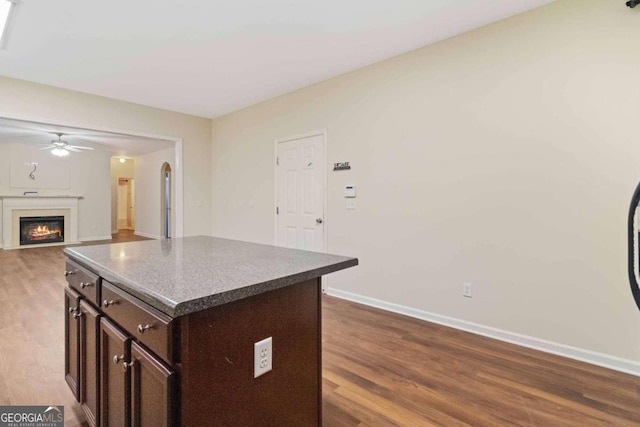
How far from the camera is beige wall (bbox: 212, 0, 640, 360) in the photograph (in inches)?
89.1

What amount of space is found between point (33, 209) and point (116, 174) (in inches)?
132

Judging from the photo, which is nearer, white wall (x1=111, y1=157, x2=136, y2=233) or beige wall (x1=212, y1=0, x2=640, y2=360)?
beige wall (x1=212, y1=0, x2=640, y2=360)

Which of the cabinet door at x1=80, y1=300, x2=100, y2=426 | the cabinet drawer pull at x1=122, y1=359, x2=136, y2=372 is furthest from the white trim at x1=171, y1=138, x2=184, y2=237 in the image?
the cabinet drawer pull at x1=122, y1=359, x2=136, y2=372

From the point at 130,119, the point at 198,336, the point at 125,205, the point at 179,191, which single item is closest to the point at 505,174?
the point at 198,336

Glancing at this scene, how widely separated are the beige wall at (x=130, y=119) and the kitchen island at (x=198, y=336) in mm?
3769

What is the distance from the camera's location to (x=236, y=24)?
275 cm

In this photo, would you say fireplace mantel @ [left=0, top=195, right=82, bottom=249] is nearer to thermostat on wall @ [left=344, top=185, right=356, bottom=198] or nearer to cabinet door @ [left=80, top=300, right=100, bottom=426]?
thermostat on wall @ [left=344, top=185, right=356, bottom=198]

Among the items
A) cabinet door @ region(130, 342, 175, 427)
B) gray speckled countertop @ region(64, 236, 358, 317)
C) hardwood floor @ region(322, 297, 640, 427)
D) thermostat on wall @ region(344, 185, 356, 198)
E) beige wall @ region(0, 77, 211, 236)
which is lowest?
hardwood floor @ region(322, 297, 640, 427)

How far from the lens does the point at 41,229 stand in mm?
7754

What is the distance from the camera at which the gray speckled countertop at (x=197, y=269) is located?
37.7 inches

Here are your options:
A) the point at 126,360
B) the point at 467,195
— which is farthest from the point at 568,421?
the point at 126,360

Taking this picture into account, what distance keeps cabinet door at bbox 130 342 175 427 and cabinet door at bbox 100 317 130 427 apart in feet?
0.20

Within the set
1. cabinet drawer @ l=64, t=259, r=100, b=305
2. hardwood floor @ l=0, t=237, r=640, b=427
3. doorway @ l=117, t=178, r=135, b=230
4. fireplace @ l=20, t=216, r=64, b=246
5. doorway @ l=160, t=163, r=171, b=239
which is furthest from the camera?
doorway @ l=117, t=178, r=135, b=230

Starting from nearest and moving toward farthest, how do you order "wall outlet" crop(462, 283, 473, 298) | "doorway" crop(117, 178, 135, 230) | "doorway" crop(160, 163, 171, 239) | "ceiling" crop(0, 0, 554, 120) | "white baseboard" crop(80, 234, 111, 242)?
1. "ceiling" crop(0, 0, 554, 120)
2. "wall outlet" crop(462, 283, 473, 298)
3. "white baseboard" crop(80, 234, 111, 242)
4. "doorway" crop(160, 163, 171, 239)
5. "doorway" crop(117, 178, 135, 230)
